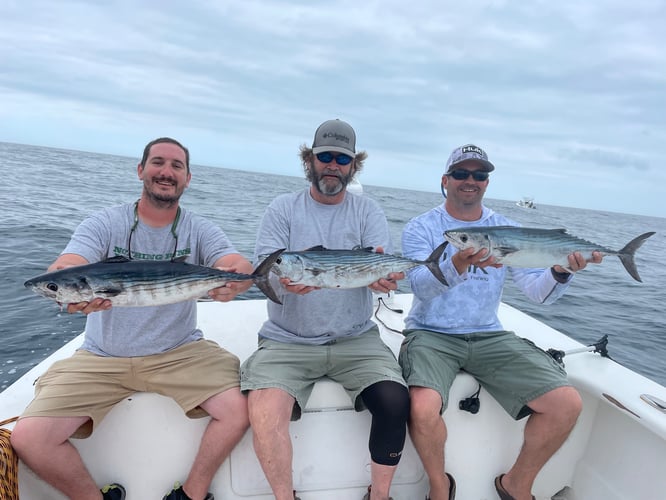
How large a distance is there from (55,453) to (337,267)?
181 cm

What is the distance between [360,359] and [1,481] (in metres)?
1.92

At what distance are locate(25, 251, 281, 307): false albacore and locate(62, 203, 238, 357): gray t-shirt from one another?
0.37 metres

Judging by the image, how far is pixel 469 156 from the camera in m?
3.23

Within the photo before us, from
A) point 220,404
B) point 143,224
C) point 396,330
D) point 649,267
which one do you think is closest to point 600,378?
point 396,330

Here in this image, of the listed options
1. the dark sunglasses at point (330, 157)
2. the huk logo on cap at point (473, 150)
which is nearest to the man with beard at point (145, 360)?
the dark sunglasses at point (330, 157)

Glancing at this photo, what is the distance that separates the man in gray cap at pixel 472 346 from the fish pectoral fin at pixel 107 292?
5.79 ft

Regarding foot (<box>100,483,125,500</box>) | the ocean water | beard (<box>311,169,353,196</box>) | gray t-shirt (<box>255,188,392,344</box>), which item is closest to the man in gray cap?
gray t-shirt (<box>255,188,392,344</box>)

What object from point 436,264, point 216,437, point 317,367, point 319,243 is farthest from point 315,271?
point 216,437

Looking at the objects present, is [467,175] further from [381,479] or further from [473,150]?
[381,479]

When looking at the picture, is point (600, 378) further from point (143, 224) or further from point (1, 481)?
point (1, 481)

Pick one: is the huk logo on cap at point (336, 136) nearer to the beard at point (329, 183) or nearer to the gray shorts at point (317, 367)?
the beard at point (329, 183)

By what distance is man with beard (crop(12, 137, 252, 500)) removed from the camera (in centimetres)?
225

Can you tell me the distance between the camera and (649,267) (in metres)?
14.3

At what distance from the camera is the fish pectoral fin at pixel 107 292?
88.6 inches
